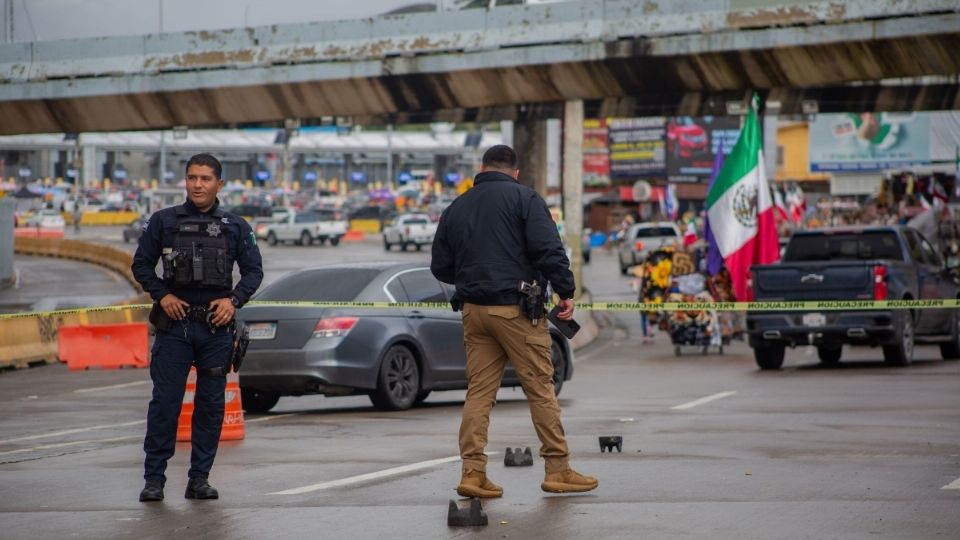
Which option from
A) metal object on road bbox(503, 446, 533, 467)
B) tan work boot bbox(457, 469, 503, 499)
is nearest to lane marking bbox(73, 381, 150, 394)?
metal object on road bbox(503, 446, 533, 467)

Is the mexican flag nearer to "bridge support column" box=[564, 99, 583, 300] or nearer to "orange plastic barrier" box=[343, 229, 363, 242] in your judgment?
"bridge support column" box=[564, 99, 583, 300]

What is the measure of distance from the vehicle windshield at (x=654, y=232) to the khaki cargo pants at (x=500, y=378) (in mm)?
56978

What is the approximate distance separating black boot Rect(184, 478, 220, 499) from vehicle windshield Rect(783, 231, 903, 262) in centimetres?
1539

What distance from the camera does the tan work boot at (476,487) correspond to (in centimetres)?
903

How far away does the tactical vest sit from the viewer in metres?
9.18

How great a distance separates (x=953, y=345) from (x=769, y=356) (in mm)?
3149

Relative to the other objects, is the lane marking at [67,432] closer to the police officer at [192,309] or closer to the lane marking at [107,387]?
the police officer at [192,309]

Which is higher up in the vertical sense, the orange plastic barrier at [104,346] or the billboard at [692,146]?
the billboard at [692,146]

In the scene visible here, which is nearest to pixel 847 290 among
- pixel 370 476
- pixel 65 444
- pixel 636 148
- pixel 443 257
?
pixel 65 444

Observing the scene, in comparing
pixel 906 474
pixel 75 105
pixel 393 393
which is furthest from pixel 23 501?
pixel 75 105

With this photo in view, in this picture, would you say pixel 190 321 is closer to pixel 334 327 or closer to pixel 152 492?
pixel 152 492

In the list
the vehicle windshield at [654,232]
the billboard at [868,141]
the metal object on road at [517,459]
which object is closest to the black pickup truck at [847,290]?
the metal object on road at [517,459]

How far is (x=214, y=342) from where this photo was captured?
9.38 meters

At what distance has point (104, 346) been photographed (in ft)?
81.3
